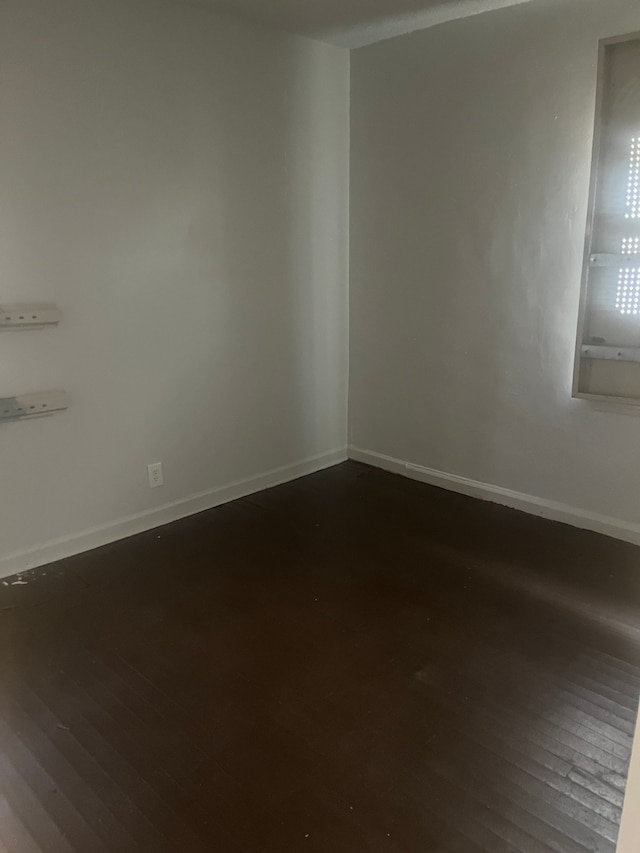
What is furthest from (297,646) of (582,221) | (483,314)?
(582,221)

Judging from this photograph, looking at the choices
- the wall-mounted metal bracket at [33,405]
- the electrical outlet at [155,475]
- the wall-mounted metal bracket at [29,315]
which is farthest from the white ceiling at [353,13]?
the electrical outlet at [155,475]

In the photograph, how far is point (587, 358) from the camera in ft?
9.46

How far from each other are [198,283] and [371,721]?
207 cm

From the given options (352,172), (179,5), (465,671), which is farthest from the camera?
(352,172)

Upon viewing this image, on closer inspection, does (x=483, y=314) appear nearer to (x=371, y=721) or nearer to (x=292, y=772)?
(x=371, y=721)

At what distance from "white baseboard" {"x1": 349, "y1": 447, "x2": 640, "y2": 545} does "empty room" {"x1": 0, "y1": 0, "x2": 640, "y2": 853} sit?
2 centimetres

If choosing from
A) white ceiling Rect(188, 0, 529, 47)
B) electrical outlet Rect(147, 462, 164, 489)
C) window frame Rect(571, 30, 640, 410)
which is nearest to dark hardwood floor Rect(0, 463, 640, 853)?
electrical outlet Rect(147, 462, 164, 489)

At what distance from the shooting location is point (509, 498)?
10.9 ft

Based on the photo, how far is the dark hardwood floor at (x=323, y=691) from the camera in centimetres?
157

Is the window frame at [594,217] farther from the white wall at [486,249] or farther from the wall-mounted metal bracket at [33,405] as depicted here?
the wall-mounted metal bracket at [33,405]

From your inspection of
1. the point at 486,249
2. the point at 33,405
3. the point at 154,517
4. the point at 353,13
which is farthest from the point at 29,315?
the point at 486,249

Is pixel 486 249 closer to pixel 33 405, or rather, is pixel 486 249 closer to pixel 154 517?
pixel 154 517

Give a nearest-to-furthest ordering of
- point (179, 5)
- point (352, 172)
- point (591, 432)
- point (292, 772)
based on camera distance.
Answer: point (292, 772), point (179, 5), point (591, 432), point (352, 172)

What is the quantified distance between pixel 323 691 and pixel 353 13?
2.81 m
